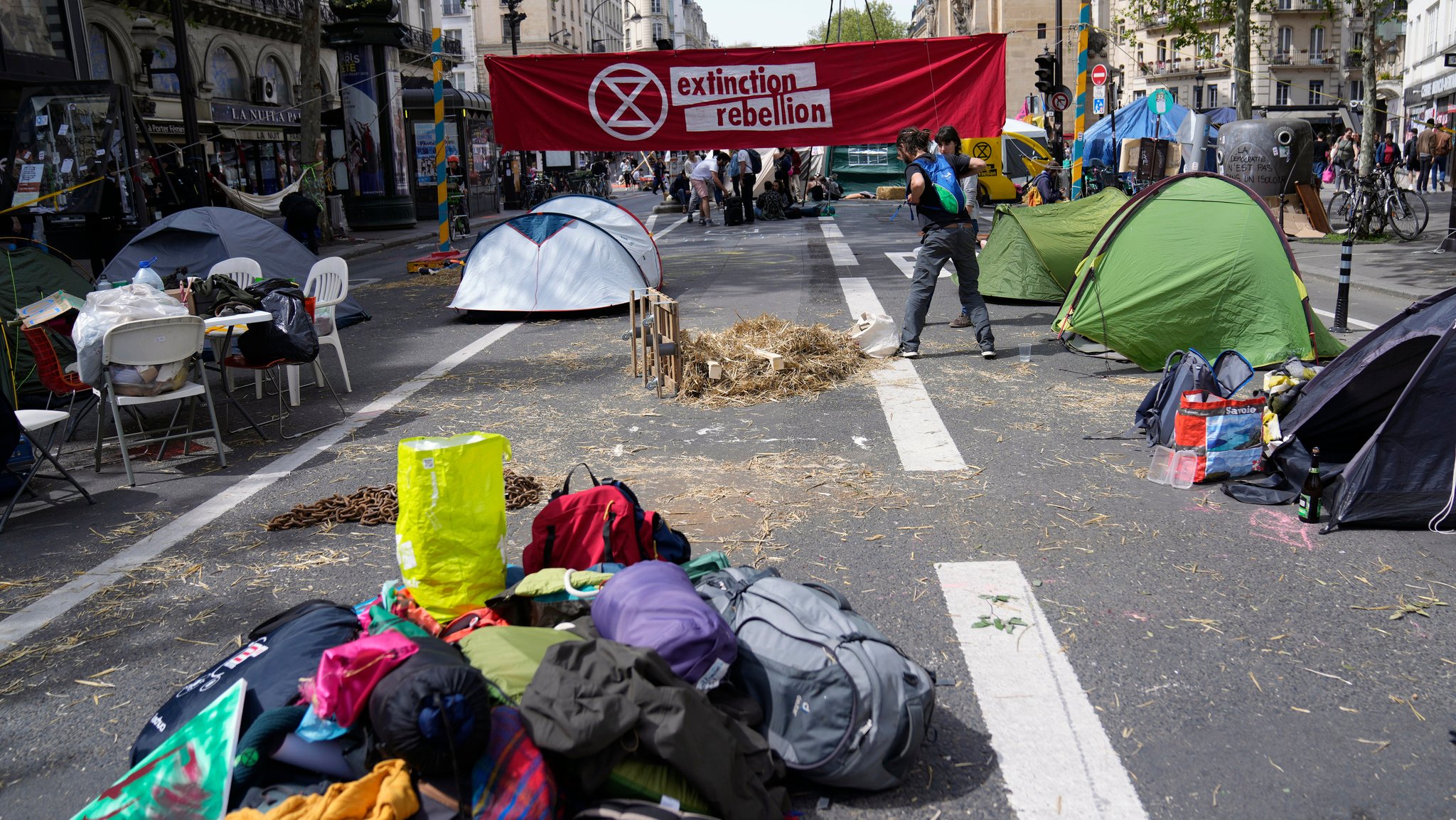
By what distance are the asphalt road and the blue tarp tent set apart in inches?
1002

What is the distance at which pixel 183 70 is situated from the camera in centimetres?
1698

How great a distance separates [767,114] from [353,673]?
11203 mm

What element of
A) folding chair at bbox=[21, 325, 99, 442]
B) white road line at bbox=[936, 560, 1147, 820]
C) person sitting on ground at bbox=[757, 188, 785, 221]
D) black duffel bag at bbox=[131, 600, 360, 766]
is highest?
person sitting on ground at bbox=[757, 188, 785, 221]

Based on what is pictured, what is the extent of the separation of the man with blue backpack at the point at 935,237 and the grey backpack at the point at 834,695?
6.11 metres

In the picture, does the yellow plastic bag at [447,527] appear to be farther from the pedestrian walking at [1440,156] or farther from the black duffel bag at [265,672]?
the pedestrian walking at [1440,156]

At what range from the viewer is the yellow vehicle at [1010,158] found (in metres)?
26.0

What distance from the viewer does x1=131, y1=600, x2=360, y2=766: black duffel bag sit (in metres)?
3.11

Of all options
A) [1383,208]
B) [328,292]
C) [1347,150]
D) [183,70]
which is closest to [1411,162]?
[1347,150]

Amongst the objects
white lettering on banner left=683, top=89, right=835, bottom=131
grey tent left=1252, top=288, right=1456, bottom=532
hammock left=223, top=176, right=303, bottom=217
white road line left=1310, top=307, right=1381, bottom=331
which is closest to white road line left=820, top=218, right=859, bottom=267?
white lettering on banner left=683, top=89, right=835, bottom=131

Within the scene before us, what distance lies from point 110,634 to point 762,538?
2.86 metres

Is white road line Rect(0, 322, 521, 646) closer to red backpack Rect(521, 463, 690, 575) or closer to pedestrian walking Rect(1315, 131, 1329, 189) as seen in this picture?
red backpack Rect(521, 463, 690, 575)

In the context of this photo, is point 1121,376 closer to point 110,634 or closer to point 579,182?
point 110,634

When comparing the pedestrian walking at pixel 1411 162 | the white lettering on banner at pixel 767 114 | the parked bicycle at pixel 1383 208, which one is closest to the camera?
the white lettering on banner at pixel 767 114

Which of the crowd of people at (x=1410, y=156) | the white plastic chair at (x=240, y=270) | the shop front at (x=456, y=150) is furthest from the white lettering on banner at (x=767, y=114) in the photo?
the shop front at (x=456, y=150)
